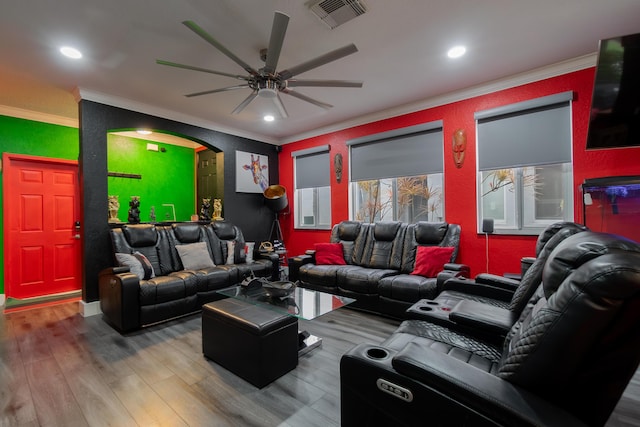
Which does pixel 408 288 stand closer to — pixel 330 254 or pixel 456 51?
pixel 330 254

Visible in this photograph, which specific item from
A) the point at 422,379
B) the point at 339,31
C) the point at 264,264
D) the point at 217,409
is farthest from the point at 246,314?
the point at 339,31

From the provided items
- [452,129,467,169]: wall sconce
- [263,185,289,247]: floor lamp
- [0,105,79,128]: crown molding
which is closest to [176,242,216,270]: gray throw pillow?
[263,185,289,247]: floor lamp

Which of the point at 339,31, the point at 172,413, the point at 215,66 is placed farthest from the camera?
the point at 215,66

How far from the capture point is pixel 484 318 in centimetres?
165

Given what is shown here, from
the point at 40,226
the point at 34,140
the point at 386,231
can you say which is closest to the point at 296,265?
the point at 386,231

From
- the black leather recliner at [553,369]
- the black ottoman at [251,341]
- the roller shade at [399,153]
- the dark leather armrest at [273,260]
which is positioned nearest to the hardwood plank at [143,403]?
the black ottoman at [251,341]

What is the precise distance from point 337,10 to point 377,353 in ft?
7.57

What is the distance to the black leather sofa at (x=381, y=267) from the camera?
3111 millimetres

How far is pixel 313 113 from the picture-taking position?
442 centimetres

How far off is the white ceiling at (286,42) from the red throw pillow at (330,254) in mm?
2104

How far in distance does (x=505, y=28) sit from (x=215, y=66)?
273 centimetres

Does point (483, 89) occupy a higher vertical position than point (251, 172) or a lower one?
higher

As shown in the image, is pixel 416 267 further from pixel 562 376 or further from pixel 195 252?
pixel 195 252

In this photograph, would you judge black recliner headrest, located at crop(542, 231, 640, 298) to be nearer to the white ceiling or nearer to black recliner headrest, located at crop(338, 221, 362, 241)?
the white ceiling
